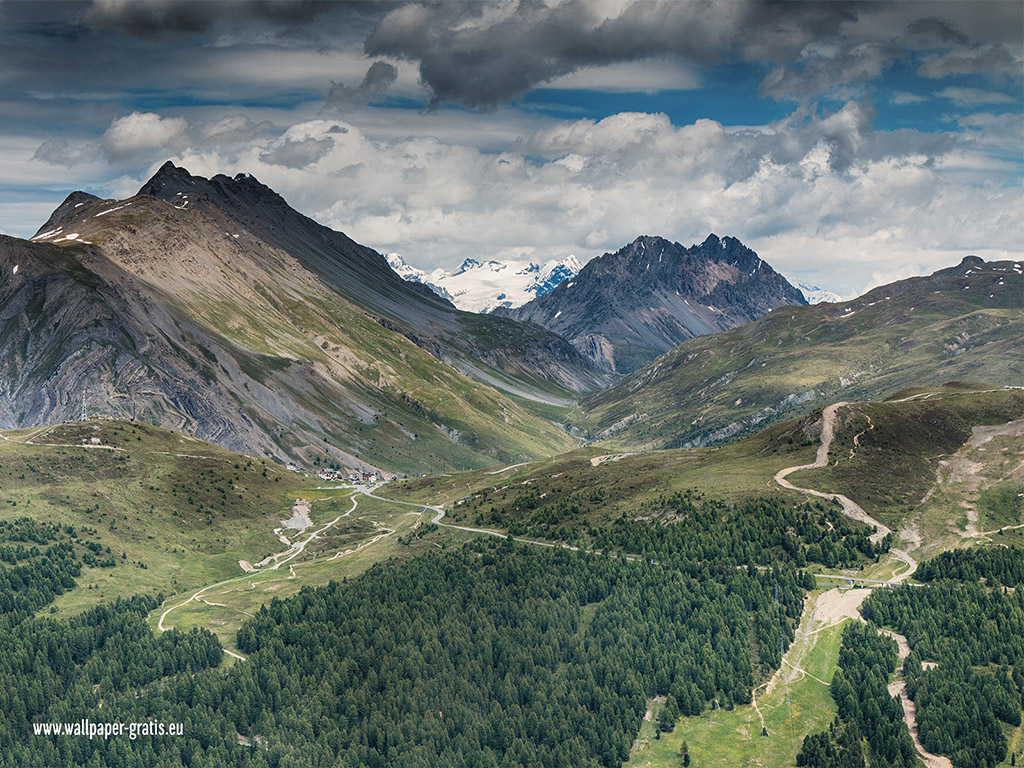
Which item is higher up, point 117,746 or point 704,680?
point 117,746

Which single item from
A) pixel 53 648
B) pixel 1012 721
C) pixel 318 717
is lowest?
pixel 1012 721

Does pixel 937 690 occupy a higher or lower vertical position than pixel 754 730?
higher

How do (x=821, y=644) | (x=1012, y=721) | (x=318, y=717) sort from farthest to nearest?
(x=821, y=644)
(x=318, y=717)
(x=1012, y=721)

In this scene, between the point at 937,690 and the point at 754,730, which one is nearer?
the point at 937,690

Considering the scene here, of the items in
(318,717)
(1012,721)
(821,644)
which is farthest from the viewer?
(821,644)

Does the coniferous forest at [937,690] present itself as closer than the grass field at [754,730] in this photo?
Yes

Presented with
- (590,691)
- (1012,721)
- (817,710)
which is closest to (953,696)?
(1012,721)

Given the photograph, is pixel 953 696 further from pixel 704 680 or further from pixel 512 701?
pixel 512 701

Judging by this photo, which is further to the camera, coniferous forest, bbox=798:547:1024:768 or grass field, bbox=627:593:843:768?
grass field, bbox=627:593:843:768
